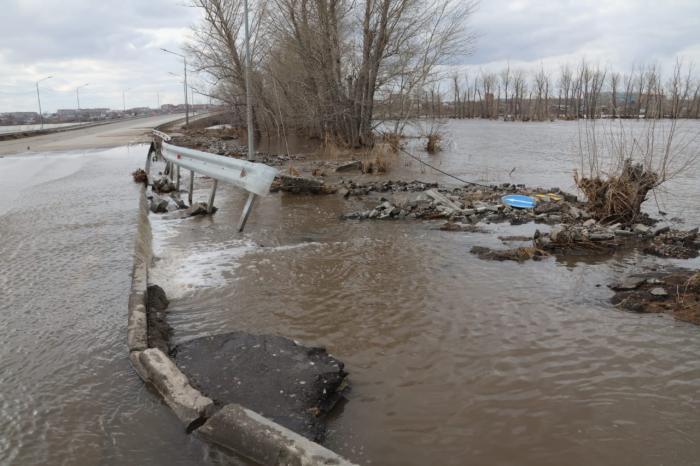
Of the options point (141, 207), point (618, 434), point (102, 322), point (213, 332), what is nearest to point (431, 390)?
point (618, 434)

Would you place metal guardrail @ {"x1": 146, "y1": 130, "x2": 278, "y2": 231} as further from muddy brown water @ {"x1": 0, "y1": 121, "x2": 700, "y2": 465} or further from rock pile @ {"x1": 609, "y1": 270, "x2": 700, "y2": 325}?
rock pile @ {"x1": 609, "y1": 270, "x2": 700, "y2": 325}

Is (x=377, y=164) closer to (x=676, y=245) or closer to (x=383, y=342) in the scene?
(x=676, y=245)

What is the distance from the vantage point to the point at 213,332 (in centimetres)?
455

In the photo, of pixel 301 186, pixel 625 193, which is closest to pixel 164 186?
pixel 301 186

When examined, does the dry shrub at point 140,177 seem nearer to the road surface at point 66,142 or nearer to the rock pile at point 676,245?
the rock pile at point 676,245

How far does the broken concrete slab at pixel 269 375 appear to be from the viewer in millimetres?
3209

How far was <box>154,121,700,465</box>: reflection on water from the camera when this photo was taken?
3053 millimetres

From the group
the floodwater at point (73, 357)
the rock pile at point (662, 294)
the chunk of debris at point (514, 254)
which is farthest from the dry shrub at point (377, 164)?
the rock pile at point (662, 294)

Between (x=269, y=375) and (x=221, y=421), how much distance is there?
0.73m

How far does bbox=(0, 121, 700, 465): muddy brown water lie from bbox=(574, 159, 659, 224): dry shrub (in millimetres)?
1905

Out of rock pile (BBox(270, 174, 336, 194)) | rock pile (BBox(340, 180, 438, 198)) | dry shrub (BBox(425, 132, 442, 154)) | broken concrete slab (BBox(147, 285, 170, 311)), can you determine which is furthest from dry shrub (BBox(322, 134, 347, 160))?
broken concrete slab (BBox(147, 285, 170, 311))

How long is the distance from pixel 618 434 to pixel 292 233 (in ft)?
20.0

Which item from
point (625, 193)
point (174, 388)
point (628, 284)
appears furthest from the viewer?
point (625, 193)

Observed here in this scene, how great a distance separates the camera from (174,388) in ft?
10.7
